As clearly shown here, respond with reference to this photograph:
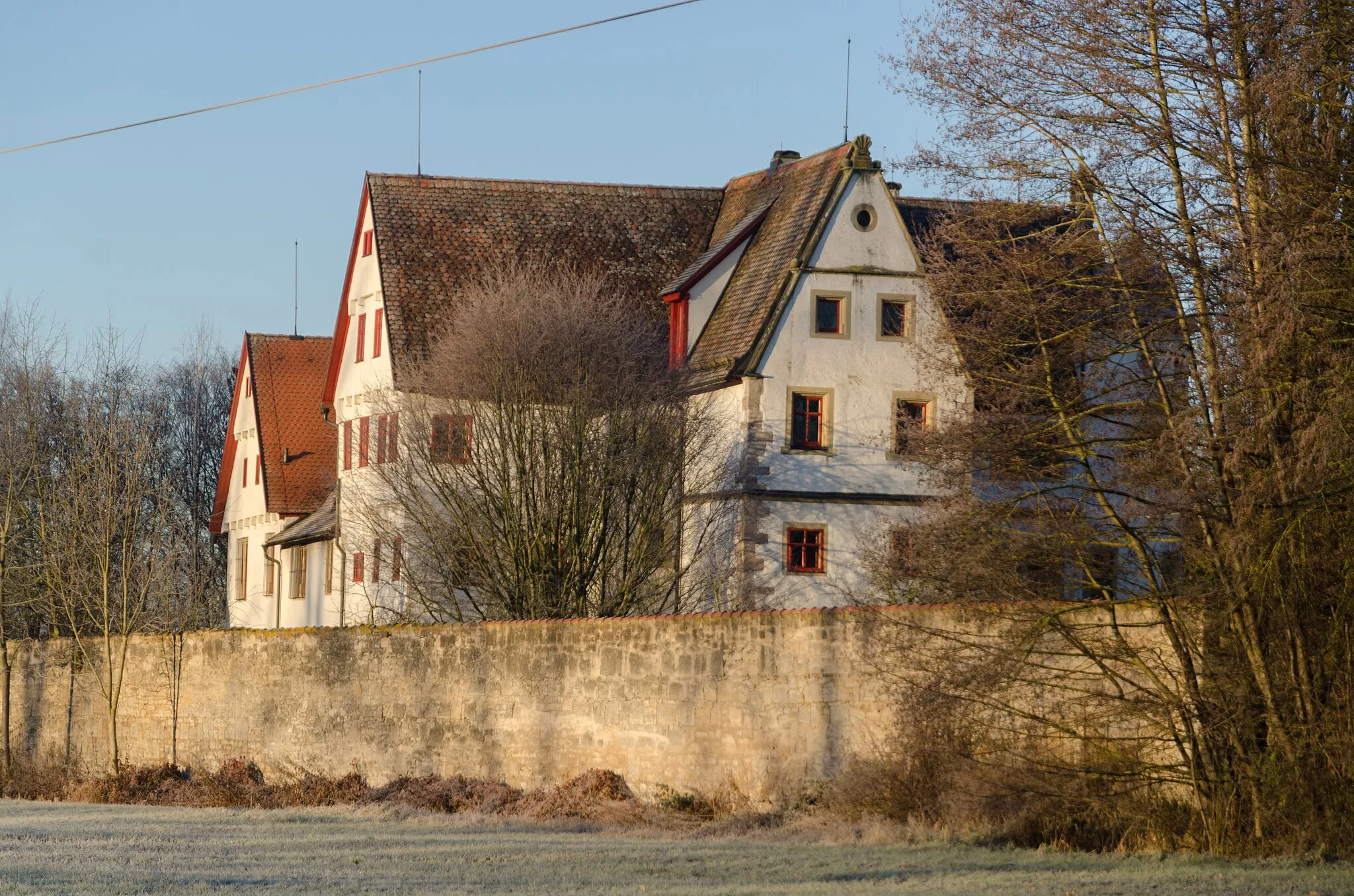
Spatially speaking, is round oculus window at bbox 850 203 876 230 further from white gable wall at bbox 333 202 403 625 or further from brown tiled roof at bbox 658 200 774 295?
white gable wall at bbox 333 202 403 625

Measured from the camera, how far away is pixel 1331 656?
13.3 m

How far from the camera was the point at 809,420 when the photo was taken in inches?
1198

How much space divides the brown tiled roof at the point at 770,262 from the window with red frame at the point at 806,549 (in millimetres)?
2965

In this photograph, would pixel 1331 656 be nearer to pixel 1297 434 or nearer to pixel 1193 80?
pixel 1297 434

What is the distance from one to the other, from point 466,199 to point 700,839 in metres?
22.1

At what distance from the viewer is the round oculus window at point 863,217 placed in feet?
99.9

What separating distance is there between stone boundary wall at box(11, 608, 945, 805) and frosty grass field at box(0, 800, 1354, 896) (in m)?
1.72

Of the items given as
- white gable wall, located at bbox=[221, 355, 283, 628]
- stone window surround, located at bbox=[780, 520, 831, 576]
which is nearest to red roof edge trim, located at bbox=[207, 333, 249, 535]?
white gable wall, located at bbox=[221, 355, 283, 628]

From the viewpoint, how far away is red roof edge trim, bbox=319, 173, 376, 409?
3612 centimetres

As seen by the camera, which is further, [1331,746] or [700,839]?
[700,839]

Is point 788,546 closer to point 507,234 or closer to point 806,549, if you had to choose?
point 806,549

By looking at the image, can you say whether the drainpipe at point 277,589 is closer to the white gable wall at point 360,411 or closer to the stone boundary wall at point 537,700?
the white gable wall at point 360,411

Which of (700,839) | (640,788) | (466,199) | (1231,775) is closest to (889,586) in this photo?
(640,788)

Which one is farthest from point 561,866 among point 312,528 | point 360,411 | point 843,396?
point 312,528
